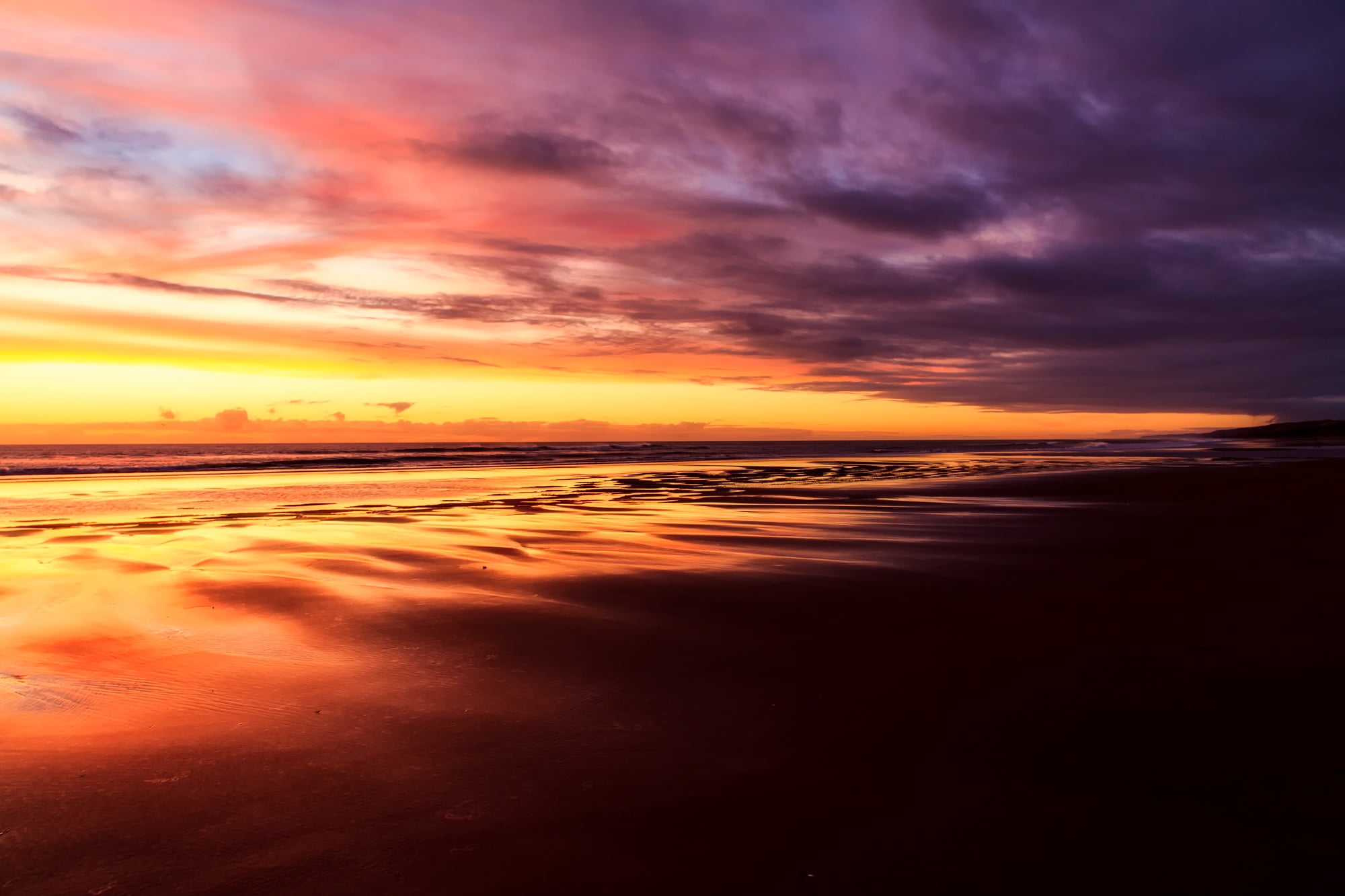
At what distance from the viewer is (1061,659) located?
224 inches

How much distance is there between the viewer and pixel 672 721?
4.58 metres

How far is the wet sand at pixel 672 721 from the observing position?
10.3ft

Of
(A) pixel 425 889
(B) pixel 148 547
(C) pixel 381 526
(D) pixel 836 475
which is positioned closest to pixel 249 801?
(A) pixel 425 889

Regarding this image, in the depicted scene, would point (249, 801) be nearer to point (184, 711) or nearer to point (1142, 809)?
point (184, 711)

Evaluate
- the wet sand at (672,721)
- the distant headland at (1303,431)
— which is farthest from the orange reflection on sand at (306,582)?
the distant headland at (1303,431)

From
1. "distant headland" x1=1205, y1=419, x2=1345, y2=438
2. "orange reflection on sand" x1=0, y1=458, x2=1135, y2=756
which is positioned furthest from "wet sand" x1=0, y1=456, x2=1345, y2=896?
"distant headland" x1=1205, y1=419, x2=1345, y2=438

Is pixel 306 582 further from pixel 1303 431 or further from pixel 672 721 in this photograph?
pixel 1303 431

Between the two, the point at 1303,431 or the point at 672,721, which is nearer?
the point at 672,721

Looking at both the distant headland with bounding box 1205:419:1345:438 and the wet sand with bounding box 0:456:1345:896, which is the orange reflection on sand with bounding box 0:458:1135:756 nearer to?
the wet sand with bounding box 0:456:1345:896

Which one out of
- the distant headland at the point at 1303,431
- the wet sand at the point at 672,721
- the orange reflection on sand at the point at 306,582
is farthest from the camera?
the distant headland at the point at 1303,431

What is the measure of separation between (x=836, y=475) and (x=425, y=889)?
97.4 feet

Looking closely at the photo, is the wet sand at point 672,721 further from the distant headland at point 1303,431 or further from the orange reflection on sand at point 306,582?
the distant headland at point 1303,431

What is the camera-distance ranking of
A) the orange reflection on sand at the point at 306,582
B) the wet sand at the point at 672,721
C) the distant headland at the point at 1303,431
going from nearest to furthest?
the wet sand at the point at 672,721 < the orange reflection on sand at the point at 306,582 < the distant headland at the point at 1303,431

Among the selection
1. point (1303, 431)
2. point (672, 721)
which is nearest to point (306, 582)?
point (672, 721)
